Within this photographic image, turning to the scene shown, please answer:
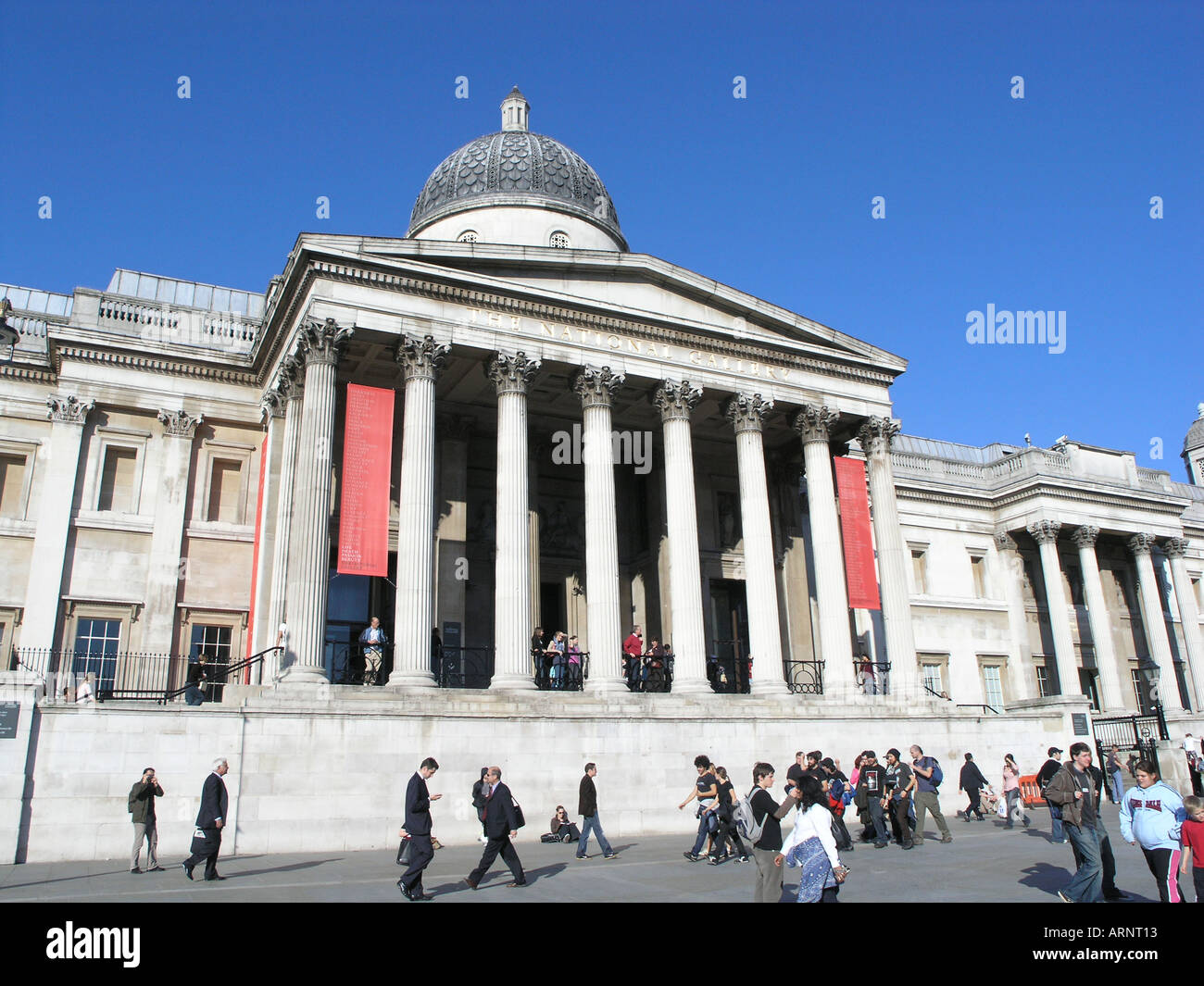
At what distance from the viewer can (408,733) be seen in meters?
18.5

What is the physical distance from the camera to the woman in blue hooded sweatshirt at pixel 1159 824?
9.23 meters

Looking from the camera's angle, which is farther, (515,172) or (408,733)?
(515,172)

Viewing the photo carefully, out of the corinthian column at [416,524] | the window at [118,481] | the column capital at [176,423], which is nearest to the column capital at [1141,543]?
the corinthian column at [416,524]

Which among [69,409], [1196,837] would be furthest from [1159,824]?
[69,409]

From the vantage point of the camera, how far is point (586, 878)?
13461mm

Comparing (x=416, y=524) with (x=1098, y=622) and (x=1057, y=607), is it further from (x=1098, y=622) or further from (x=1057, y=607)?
(x=1098, y=622)

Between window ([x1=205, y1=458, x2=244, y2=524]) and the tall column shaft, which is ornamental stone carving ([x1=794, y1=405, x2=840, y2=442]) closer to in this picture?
window ([x1=205, y1=458, x2=244, y2=524])

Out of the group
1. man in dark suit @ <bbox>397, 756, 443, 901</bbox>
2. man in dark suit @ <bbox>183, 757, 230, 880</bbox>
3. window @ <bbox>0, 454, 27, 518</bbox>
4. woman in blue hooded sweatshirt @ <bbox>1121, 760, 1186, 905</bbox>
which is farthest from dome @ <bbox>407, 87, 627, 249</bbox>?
woman in blue hooded sweatshirt @ <bbox>1121, 760, 1186, 905</bbox>

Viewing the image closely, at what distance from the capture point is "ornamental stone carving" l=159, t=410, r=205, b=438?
25.7m

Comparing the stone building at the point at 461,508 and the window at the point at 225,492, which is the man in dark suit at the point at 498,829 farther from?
the window at the point at 225,492

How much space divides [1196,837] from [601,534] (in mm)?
15509
